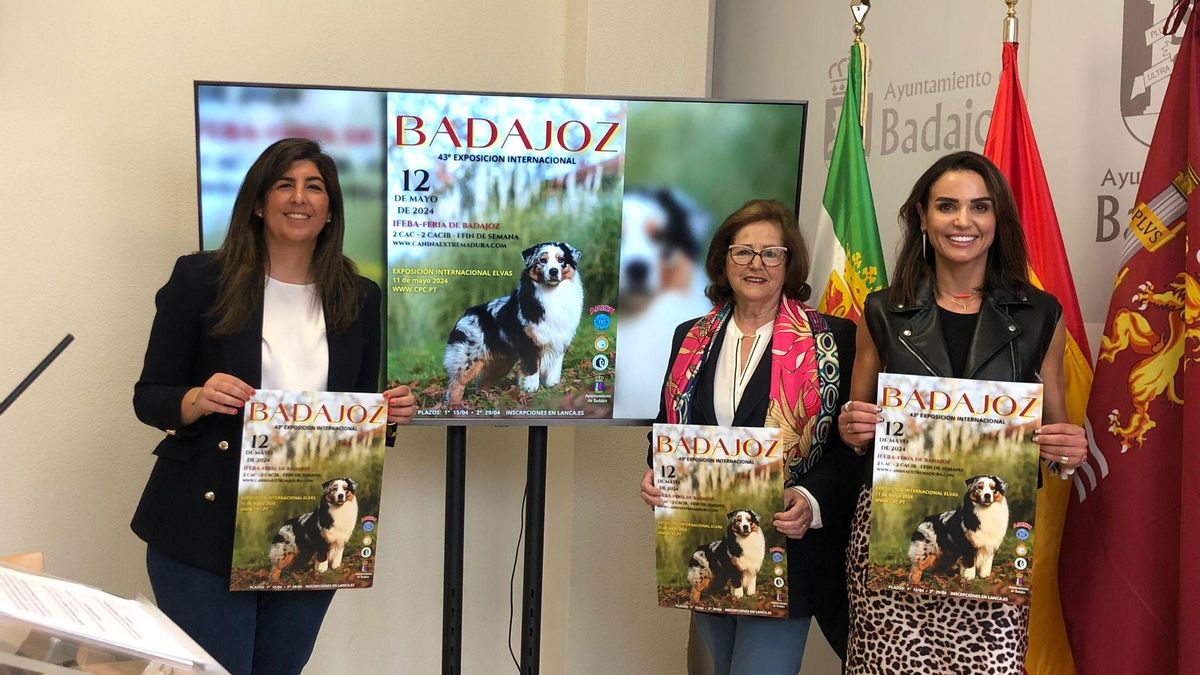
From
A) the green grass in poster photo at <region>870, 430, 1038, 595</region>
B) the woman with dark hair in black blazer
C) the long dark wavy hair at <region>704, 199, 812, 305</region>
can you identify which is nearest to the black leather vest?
the green grass in poster photo at <region>870, 430, 1038, 595</region>

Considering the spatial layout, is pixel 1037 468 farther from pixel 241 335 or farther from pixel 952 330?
pixel 241 335

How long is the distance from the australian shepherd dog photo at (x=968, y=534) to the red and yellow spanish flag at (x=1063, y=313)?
57 cm

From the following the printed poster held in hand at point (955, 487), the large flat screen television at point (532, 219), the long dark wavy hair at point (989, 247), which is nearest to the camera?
the printed poster held in hand at point (955, 487)

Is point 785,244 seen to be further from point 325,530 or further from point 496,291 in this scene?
point 325,530

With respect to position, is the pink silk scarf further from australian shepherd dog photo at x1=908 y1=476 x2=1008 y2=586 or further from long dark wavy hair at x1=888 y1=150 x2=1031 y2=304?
australian shepherd dog photo at x1=908 y1=476 x2=1008 y2=586

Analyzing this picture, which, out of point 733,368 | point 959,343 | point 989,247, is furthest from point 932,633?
point 989,247

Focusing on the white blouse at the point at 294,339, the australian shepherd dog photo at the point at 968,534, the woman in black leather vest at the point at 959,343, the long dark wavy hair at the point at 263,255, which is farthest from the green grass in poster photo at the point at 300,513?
the australian shepherd dog photo at the point at 968,534

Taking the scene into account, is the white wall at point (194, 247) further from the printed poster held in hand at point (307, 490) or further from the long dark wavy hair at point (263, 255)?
the printed poster held in hand at point (307, 490)

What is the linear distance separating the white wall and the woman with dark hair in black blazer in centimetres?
98

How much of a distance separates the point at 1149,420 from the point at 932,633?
2.33ft

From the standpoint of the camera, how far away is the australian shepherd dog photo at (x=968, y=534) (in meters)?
2.07

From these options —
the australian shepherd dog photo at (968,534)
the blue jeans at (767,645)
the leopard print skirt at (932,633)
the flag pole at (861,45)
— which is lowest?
the blue jeans at (767,645)

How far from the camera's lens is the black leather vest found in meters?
2.11

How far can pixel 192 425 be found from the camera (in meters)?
2.29
